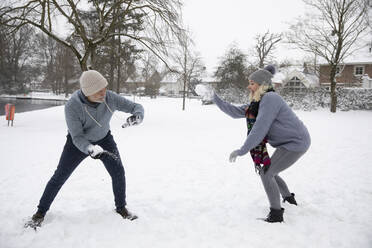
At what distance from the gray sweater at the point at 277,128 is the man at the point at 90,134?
1.26m

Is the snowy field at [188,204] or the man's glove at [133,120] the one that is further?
the man's glove at [133,120]

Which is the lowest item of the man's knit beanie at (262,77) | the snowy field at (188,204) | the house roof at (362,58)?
the snowy field at (188,204)

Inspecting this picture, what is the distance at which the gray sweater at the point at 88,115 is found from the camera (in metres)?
2.29

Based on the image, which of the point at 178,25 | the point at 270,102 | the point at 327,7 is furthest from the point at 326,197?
the point at 327,7

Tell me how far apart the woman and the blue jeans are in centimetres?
132

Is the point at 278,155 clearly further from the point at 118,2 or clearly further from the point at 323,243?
the point at 118,2

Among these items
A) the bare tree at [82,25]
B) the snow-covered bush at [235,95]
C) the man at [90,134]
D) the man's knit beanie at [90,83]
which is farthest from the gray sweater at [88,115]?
the snow-covered bush at [235,95]

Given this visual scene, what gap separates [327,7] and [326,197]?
18492mm

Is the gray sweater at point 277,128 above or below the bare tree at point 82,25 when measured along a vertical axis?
below

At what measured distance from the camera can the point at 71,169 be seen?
2.51 metres

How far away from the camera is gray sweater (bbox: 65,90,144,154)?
2.29m

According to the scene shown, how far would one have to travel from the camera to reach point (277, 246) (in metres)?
2.25

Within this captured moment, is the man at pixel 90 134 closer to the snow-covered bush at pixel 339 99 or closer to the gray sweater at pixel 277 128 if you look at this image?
the gray sweater at pixel 277 128

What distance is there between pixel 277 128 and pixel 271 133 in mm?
92
